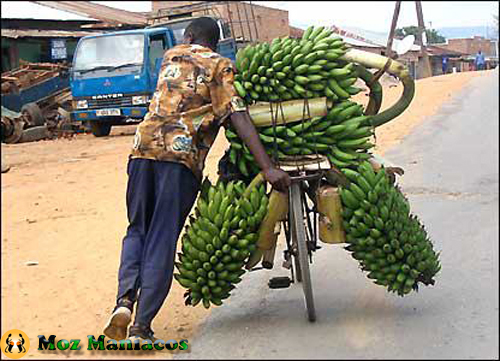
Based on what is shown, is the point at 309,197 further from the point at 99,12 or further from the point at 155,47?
the point at 99,12

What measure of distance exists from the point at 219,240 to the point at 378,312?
1142mm

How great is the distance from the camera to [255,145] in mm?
4199

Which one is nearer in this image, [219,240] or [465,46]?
[219,240]

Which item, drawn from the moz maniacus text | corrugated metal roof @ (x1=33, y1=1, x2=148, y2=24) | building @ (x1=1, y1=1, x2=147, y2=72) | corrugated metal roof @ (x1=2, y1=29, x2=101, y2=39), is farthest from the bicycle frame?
corrugated metal roof @ (x1=33, y1=1, x2=148, y2=24)

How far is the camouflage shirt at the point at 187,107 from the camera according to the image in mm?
4145

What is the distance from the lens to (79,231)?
7.35 m

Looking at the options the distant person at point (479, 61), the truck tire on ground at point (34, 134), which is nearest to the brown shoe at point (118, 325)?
the truck tire on ground at point (34, 134)

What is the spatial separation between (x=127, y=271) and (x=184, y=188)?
575 mm

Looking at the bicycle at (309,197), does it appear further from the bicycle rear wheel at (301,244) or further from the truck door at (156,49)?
the truck door at (156,49)

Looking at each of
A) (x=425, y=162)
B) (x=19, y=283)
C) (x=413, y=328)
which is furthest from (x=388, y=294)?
(x=425, y=162)

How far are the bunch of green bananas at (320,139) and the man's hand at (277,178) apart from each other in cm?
18

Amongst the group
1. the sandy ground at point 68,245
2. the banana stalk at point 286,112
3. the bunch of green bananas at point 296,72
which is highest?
the bunch of green bananas at point 296,72

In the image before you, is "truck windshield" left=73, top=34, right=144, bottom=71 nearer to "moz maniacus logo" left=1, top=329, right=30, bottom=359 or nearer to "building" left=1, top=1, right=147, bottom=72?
"building" left=1, top=1, right=147, bottom=72

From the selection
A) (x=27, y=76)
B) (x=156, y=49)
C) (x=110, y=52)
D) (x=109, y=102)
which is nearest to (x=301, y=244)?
(x=109, y=102)
